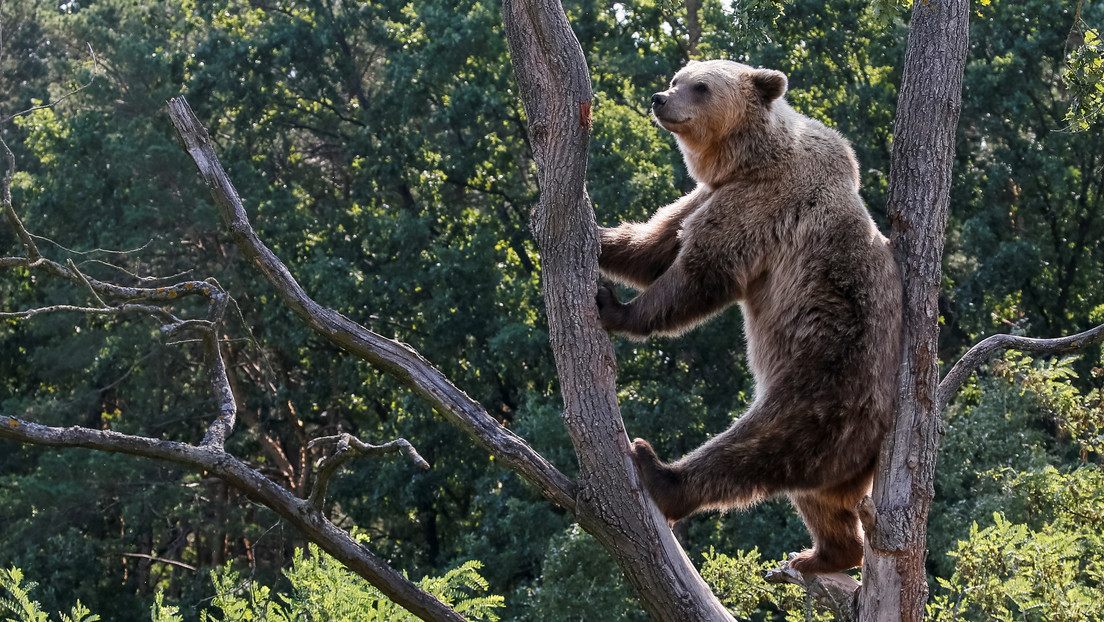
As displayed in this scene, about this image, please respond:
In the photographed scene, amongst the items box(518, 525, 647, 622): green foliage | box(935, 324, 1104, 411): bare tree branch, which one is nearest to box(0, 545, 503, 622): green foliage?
box(935, 324, 1104, 411): bare tree branch

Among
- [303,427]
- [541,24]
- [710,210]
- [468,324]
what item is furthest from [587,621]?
[303,427]

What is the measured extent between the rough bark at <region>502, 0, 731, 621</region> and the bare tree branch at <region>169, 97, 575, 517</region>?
0.16m

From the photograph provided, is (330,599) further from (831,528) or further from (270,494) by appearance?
(831,528)

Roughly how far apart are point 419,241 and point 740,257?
48.9ft

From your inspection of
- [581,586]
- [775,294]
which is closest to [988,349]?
[775,294]

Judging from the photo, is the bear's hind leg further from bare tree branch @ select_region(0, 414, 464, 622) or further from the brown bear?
bare tree branch @ select_region(0, 414, 464, 622)

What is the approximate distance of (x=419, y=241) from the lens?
1925cm

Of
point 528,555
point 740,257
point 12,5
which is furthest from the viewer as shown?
point 12,5

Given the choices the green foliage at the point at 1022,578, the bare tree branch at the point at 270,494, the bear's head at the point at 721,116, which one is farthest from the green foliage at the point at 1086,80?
the bare tree branch at the point at 270,494

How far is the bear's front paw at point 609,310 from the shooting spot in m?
4.25

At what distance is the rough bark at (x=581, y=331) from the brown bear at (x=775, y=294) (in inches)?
12.3

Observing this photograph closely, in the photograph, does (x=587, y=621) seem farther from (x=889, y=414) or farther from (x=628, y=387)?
(x=889, y=414)

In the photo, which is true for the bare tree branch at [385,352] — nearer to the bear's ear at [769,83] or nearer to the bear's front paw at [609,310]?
the bear's front paw at [609,310]

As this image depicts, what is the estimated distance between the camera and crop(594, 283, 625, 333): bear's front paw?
13.9ft
